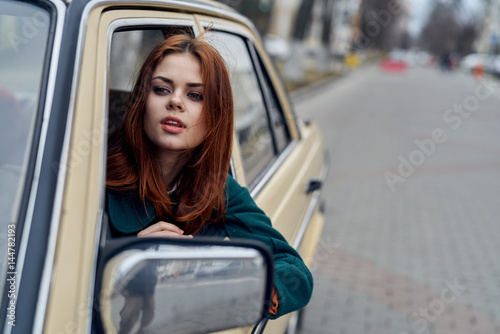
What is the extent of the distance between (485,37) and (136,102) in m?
67.2

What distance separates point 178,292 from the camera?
1.09 metres

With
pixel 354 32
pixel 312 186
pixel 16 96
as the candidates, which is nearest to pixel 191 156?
pixel 16 96

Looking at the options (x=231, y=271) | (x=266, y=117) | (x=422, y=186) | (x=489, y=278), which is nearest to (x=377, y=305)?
(x=489, y=278)

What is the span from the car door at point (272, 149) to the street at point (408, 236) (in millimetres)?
968

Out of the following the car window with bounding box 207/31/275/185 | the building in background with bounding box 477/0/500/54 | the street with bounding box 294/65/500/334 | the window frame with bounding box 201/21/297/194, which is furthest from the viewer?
the building in background with bounding box 477/0/500/54

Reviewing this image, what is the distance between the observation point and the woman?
5.00ft

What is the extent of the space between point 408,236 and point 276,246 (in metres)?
4.28

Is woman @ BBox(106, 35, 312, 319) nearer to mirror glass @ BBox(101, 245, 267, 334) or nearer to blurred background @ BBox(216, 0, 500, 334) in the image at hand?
mirror glass @ BBox(101, 245, 267, 334)

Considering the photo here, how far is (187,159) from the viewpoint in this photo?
1.65m

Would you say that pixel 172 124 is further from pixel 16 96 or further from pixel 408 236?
pixel 408 236

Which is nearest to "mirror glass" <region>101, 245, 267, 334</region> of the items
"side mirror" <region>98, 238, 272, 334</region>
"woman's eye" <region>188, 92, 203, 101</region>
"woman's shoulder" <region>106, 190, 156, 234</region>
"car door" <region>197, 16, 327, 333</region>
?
"side mirror" <region>98, 238, 272, 334</region>

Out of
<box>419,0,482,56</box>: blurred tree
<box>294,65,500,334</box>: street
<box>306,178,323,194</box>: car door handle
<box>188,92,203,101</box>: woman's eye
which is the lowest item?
<box>294,65,500,334</box>: street

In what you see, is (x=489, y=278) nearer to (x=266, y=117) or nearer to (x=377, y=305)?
(x=377, y=305)

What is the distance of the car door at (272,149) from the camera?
212 centimetres
